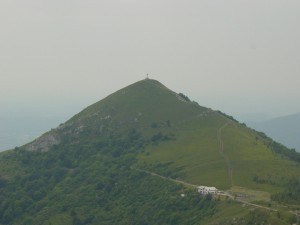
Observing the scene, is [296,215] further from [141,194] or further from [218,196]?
[141,194]

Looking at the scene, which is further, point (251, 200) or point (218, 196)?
point (218, 196)

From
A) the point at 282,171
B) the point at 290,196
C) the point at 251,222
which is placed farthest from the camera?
the point at 282,171

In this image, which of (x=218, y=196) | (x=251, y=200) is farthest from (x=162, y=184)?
(x=251, y=200)

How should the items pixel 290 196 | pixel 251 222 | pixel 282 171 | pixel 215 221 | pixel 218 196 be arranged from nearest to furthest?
pixel 251 222, pixel 215 221, pixel 290 196, pixel 218 196, pixel 282 171

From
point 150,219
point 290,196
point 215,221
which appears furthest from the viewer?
point 150,219

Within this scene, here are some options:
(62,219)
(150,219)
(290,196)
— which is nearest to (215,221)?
(290,196)

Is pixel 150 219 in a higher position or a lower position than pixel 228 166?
lower

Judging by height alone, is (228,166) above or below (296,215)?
above

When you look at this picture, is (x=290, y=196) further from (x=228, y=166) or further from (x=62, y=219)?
(x=62, y=219)

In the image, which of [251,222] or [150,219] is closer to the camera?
[251,222]
